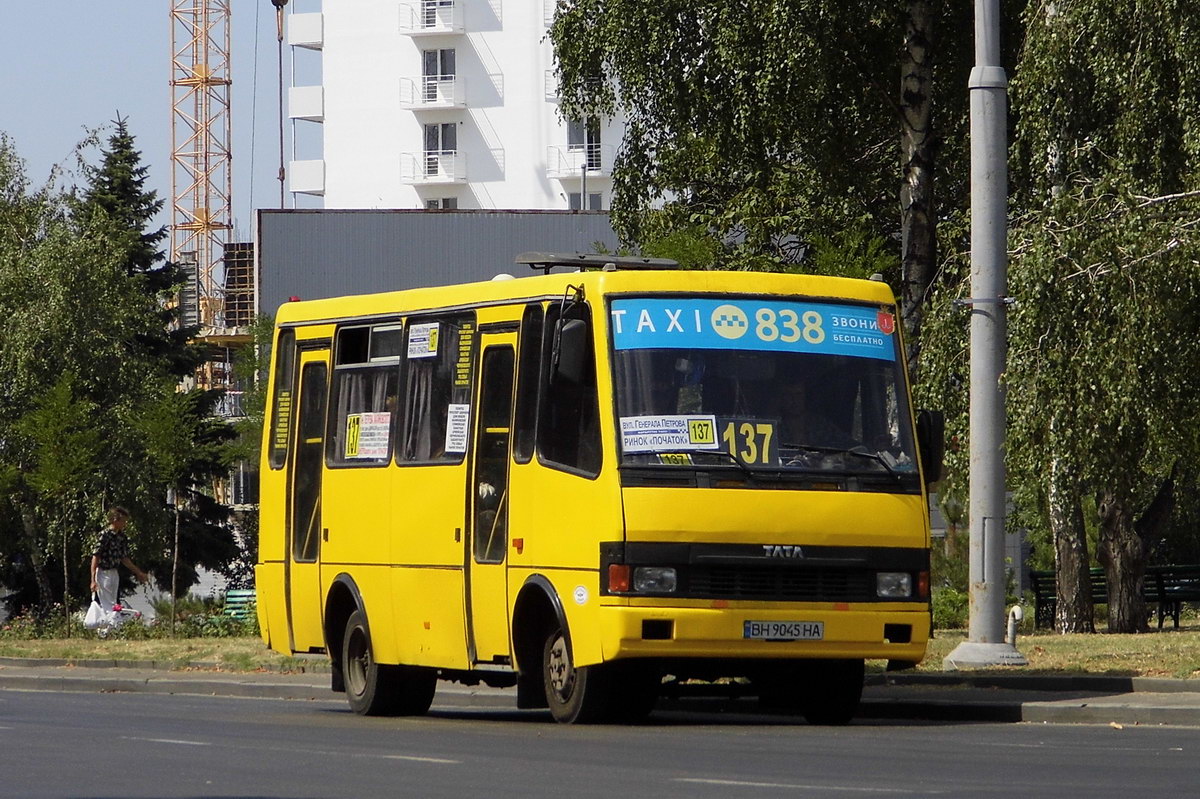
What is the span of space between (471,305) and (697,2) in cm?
1281

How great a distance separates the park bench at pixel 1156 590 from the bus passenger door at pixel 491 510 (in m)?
17.7

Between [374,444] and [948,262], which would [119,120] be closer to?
[948,262]

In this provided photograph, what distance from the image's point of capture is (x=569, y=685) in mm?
15000

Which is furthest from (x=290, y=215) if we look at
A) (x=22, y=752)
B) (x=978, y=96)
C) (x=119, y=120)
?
(x=22, y=752)

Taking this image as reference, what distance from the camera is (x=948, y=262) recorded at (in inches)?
933

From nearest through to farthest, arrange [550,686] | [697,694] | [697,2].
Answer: [550,686], [697,694], [697,2]

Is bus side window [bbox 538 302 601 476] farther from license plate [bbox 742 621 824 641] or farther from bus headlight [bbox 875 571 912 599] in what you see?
bus headlight [bbox 875 571 912 599]

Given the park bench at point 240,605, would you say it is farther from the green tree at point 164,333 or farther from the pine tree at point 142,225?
the pine tree at point 142,225

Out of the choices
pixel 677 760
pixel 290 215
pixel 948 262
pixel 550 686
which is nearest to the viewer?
pixel 677 760

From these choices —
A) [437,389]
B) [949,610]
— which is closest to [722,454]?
[437,389]

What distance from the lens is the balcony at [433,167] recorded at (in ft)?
315

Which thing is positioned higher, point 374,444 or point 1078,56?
point 1078,56

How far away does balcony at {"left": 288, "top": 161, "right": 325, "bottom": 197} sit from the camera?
3819 inches

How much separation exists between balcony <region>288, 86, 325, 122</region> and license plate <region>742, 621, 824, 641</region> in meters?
84.9
